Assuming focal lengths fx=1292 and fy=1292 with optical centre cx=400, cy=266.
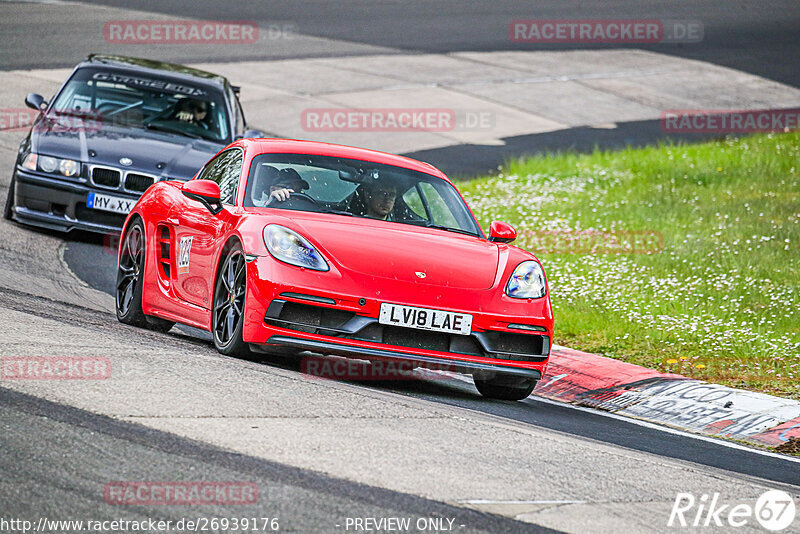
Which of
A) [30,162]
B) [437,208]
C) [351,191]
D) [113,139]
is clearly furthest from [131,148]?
[437,208]

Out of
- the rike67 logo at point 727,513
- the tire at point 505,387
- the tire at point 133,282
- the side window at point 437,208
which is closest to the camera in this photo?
the rike67 logo at point 727,513

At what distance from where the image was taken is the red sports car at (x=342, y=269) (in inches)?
282

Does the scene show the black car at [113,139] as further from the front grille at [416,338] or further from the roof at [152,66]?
the front grille at [416,338]

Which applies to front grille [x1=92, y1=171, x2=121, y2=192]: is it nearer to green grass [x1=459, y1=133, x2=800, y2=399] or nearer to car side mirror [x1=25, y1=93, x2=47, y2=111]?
car side mirror [x1=25, y1=93, x2=47, y2=111]

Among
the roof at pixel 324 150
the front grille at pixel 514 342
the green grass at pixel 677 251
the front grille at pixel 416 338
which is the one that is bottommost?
the green grass at pixel 677 251

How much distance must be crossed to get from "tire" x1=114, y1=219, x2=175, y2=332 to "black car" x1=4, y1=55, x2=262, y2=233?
2.78 m

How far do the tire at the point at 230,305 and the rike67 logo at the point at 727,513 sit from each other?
2902mm

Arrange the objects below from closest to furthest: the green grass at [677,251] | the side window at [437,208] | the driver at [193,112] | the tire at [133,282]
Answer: the side window at [437,208], the tire at [133,282], the green grass at [677,251], the driver at [193,112]

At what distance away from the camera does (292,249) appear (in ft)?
24.0

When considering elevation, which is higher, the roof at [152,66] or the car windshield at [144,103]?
the roof at [152,66]

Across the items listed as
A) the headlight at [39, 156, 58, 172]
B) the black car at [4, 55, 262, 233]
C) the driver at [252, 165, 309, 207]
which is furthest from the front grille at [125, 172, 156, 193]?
the driver at [252, 165, 309, 207]

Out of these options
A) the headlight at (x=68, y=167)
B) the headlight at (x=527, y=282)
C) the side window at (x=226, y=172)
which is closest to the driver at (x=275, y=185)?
the side window at (x=226, y=172)

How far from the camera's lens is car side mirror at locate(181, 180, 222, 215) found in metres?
8.09

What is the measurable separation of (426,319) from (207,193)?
177cm
